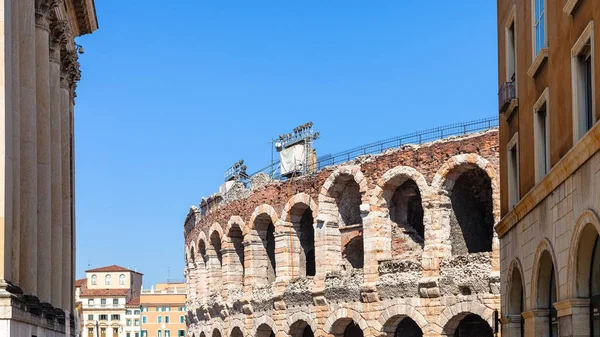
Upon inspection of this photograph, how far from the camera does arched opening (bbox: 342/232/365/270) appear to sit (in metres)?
41.2

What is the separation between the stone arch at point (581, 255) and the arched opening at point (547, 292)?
2.43 metres

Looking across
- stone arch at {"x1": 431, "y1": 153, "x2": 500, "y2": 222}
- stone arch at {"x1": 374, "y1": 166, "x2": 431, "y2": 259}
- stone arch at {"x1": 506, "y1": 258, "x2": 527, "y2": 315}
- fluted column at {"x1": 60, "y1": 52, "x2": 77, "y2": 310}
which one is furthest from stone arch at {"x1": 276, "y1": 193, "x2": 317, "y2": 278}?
stone arch at {"x1": 506, "y1": 258, "x2": 527, "y2": 315}

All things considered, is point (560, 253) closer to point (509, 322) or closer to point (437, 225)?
point (509, 322)

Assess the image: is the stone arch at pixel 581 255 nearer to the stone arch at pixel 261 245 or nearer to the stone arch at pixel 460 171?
the stone arch at pixel 460 171

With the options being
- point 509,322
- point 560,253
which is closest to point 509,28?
point 509,322

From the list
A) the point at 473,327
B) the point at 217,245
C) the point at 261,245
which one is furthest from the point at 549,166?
the point at 217,245

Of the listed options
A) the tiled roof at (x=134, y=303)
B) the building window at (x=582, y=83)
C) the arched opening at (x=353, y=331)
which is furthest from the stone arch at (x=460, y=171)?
the tiled roof at (x=134, y=303)

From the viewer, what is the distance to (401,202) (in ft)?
129

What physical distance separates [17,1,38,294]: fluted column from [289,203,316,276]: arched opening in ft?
77.7

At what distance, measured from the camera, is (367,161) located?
3912 cm

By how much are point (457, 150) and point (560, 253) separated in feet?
62.6

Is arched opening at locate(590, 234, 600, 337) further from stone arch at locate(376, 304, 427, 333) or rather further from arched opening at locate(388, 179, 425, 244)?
arched opening at locate(388, 179, 425, 244)

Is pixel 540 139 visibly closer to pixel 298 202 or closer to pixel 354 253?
pixel 354 253

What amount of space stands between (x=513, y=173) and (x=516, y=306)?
2701 millimetres
